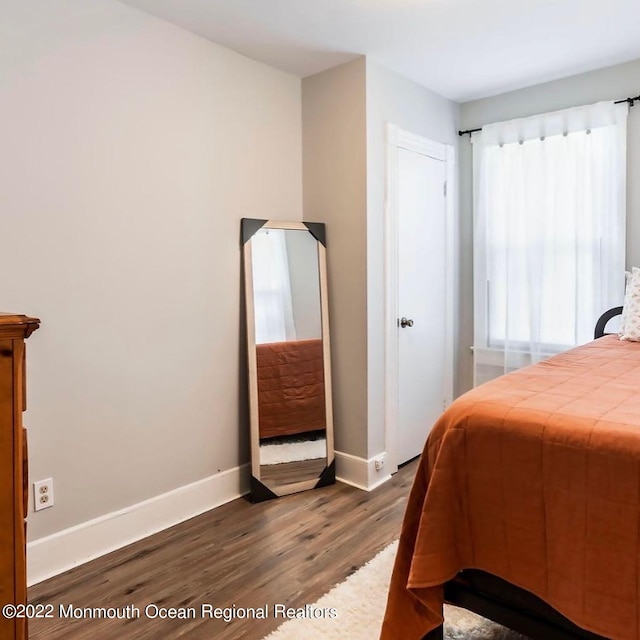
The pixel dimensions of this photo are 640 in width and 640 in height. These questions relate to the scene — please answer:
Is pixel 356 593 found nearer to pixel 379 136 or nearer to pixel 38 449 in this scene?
pixel 38 449

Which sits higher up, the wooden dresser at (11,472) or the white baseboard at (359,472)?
the wooden dresser at (11,472)

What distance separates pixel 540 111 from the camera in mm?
3373

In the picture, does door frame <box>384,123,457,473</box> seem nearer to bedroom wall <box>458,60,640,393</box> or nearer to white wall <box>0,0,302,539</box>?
bedroom wall <box>458,60,640,393</box>

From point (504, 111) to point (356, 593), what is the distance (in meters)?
3.16

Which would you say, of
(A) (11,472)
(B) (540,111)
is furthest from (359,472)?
(B) (540,111)

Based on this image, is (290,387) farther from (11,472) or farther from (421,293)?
(11,472)

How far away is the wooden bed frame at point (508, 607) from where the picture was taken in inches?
50.8

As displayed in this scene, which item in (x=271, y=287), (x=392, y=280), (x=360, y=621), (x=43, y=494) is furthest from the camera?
(x=392, y=280)

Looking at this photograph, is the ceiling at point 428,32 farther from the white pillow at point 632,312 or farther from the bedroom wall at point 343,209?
the white pillow at point 632,312

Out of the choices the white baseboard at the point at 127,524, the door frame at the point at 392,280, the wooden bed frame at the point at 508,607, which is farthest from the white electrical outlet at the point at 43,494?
the door frame at the point at 392,280

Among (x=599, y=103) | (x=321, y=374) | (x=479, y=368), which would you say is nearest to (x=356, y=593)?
(x=321, y=374)

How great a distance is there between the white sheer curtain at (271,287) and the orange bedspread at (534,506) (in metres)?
1.55

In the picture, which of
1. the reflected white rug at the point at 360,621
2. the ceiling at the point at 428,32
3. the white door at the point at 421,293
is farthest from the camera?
the white door at the point at 421,293

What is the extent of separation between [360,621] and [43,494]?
1.34 metres
